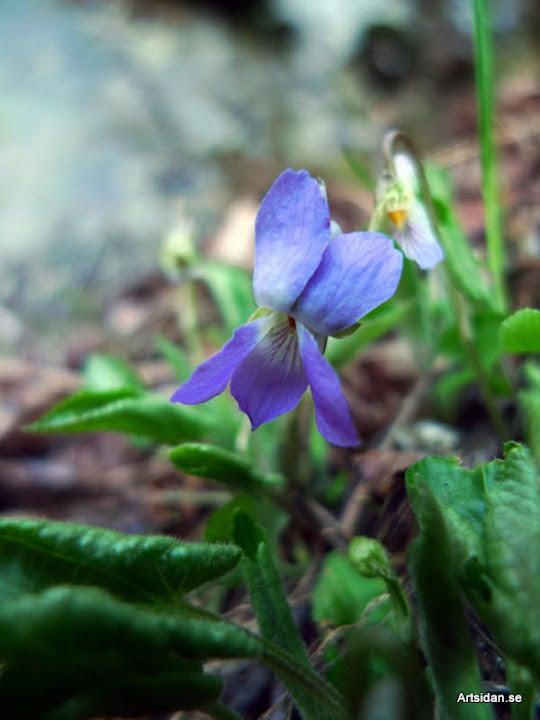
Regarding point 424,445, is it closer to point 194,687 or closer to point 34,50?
point 194,687

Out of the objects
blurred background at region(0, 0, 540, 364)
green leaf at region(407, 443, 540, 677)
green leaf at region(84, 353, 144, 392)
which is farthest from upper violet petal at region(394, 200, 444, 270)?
blurred background at region(0, 0, 540, 364)

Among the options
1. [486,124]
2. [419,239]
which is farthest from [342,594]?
[486,124]

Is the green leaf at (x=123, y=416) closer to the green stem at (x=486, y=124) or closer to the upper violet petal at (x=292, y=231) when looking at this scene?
the upper violet petal at (x=292, y=231)

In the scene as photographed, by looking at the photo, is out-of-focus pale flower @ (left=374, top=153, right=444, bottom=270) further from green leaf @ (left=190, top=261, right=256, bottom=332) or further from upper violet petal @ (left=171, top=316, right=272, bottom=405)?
green leaf @ (left=190, top=261, right=256, bottom=332)

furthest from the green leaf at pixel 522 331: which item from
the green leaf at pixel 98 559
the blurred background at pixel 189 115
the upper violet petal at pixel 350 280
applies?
the blurred background at pixel 189 115

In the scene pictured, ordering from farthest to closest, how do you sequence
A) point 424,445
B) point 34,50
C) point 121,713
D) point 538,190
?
point 34,50, point 538,190, point 424,445, point 121,713

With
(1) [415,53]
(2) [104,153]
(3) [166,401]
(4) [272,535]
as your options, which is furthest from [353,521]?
(1) [415,53]
